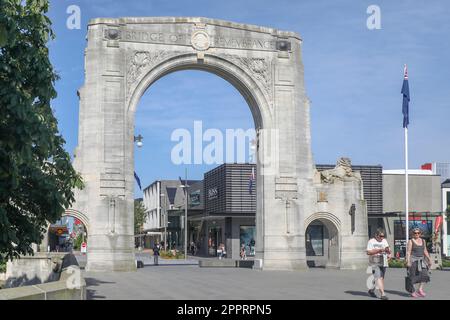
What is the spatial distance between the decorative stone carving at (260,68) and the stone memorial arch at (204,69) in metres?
0.05

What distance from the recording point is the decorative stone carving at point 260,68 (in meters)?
34.8

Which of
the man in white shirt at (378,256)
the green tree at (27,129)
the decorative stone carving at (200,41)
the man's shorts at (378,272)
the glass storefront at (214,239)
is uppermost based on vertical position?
the decorative stone carving at (200,41)

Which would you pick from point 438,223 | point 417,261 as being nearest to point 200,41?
point 417,261

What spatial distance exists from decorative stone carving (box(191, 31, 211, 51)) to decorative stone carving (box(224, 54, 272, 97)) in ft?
5.14

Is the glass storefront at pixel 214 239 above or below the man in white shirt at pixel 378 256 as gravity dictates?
below

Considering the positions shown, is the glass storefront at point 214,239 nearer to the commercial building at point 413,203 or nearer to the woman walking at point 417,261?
the commercial building at point 413,203

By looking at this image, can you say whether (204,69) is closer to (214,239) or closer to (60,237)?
(214,239)

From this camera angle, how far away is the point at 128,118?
33.2m

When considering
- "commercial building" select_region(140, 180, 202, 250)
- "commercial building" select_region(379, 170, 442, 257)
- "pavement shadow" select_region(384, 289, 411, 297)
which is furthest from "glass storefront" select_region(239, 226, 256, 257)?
"pavement shadow" select_region(384, 289, 411, 297)

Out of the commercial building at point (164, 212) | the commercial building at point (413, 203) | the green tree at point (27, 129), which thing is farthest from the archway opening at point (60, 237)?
the commercial building at point (413, 203)

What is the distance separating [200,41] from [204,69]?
66.2 inches

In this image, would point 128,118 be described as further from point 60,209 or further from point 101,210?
point 60,209

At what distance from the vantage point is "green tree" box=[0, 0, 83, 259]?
12.1 m

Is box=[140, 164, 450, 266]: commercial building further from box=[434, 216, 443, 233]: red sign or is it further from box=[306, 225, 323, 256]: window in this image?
box=[434, 216, 443, 233]: red sign
